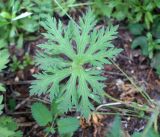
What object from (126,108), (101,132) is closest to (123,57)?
(126,108)

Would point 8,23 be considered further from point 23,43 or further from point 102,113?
point 102,113

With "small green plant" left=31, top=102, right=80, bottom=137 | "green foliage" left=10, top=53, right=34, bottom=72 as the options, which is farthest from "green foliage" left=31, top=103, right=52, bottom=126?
"green foliage" left=10, top=53, right=34, bottom=72

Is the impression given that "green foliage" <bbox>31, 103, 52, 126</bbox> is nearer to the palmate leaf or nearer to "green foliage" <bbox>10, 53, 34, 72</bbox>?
the palmate leaf

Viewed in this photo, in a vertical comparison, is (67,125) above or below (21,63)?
below

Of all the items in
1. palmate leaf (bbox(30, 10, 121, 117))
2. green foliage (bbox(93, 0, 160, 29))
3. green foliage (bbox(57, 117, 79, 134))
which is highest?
green foliage (bbox(93, 0, 160, 29))

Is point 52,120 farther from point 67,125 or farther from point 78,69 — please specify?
point 78,69

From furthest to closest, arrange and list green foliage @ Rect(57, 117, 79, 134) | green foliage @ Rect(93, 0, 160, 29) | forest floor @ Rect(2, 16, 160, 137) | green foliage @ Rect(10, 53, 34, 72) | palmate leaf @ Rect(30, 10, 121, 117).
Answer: green foliage @ Rect(10, 53, 34, 72) → green foliage @ Rect(93, 0, 160, 29) → forest floor @ Rect(2, 16, 160, 137) → green foliage @ Rect(57, 117, 79, 134) → palmate leaf @ Rect(30, 10, 121, 117)

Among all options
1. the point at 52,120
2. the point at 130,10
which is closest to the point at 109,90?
→ the point at 52,120

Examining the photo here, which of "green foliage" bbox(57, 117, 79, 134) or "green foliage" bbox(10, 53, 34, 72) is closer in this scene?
"green foliage" bbox(57, 117, 79, 134)

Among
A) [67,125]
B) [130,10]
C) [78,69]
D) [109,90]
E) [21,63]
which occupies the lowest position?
[67,125]
